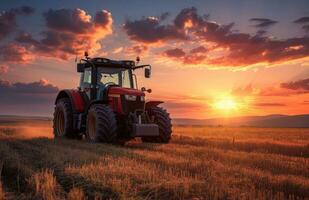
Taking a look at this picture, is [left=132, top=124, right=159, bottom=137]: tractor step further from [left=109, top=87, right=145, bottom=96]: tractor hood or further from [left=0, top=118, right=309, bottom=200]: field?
[left=0, top=118, right=309, bottom=200]: field

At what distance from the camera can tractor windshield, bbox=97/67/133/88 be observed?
16.7 m

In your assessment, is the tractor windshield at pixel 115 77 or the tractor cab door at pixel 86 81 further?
the tractor cab door at pixel 86 81

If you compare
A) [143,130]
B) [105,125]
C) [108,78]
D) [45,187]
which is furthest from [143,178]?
[108,78]

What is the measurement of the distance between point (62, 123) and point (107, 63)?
151 inches

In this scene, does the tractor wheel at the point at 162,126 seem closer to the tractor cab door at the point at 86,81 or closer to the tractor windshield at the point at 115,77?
the tractor windshield at the point at 115,77

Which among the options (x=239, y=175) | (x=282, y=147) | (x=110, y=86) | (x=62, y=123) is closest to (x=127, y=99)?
(x=110, y=86)

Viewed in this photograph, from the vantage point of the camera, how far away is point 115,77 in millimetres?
16828

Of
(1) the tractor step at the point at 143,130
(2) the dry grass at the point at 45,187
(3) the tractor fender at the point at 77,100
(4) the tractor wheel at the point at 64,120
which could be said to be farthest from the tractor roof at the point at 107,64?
(2) the dry grass at the point at 45,187

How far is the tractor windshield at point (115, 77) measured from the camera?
54.7 ft

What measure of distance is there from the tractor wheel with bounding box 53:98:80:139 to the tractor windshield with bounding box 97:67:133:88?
198 centimetres

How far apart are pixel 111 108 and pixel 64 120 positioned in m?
3.28

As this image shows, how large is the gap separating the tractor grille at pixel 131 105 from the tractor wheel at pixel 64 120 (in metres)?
2.94

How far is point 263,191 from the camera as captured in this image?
6.77m

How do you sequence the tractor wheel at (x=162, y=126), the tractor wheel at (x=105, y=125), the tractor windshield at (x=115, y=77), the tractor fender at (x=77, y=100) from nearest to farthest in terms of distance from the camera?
the tractor wheel at (x=105, y=125) < the tractor wheel at (x=162, y=126) < the tractor windshield at (x=115, y=77) < the tractor fender at (x=77, y=100)
